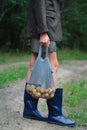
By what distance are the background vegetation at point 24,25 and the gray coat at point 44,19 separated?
10.3 meters

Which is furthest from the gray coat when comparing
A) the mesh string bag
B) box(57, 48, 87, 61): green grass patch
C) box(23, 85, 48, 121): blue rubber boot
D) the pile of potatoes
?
box(57, 48, 87, 61): green grass patch

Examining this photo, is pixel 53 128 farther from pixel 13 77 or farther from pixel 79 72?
pixel 79 72

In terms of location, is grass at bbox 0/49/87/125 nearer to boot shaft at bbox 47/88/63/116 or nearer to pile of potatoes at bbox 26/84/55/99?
boot shaft at bbox 47/88/63/116

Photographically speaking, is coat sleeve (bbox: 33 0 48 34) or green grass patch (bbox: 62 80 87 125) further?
green grass patch (bbox: 62 80 87 125)

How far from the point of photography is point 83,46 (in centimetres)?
2023

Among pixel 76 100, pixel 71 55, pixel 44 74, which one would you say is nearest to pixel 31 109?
pixel 44 74

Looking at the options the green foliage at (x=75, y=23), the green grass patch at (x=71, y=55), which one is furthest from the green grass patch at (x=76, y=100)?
the green foliage at (x=75, y=23)

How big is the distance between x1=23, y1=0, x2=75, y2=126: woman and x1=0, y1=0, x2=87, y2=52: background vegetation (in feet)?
33.7

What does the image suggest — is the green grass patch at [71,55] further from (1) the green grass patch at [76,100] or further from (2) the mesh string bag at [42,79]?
(2) the mesh string bag at [42,79]

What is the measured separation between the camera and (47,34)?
4.58 metres

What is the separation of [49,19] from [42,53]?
0.39m

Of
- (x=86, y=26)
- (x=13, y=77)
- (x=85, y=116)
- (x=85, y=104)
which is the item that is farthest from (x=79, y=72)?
(x=86, y=26)

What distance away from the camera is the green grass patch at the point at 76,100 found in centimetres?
518

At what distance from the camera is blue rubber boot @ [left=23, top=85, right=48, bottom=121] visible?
485 centimetres
